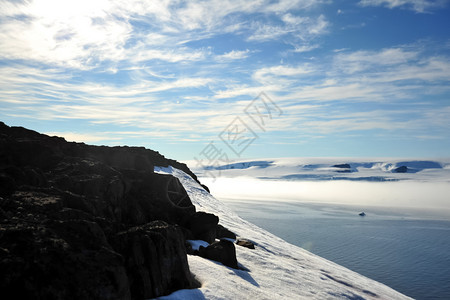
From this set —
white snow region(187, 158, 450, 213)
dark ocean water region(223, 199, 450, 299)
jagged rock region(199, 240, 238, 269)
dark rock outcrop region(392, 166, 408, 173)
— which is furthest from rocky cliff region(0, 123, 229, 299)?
dark rock outcrop region(392, 166, 408, 173)

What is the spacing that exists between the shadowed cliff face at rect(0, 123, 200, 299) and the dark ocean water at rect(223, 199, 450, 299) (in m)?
16.6

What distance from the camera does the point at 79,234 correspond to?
788 centimetres

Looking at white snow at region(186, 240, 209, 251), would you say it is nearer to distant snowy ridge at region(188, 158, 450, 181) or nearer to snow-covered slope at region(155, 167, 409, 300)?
snow-covered slope at region(155, 167, 409, 300)

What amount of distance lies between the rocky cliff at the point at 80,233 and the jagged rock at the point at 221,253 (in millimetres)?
1662

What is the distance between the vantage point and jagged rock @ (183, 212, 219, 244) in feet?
50.6

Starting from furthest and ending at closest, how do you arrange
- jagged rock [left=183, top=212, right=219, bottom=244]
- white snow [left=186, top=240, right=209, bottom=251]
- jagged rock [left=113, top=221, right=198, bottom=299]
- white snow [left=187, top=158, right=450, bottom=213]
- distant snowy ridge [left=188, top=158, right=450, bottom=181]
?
distant snowy ridge [left=188, top=158, right=450, bottom=181], white snow [left=187, top=158, right=450, bottom=213], jagged rock [left=183, top=212, right=219, bottom=244], white snow [left=186, top=240, right=209, bottom=251], jagged rock [left=113, top=221, right=198, bottom=299]

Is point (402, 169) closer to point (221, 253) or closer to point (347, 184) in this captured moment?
point (347, 184)

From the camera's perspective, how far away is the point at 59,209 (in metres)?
8.80

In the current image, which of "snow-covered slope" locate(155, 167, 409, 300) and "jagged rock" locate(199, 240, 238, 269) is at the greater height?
"jagged rock" locate(199, 240, 238, 269)

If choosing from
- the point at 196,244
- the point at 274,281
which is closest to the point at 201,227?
the point at 196,244

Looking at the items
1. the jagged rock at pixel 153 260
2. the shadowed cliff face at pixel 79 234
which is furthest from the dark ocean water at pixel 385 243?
the jagged rock at pixel 153 260

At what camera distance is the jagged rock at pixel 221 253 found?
13195 millimetres

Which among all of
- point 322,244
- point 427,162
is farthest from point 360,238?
point 427,162

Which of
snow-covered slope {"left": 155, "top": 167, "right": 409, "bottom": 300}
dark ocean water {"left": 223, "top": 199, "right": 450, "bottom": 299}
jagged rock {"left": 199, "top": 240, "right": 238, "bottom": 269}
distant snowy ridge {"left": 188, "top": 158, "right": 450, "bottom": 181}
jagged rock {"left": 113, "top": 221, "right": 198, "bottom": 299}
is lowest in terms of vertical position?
dark ocean water {"left": 223, "top": 199, "right": 450, "bottom": 299}
